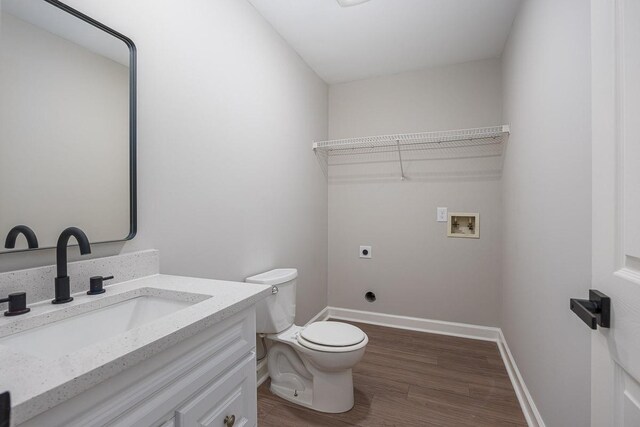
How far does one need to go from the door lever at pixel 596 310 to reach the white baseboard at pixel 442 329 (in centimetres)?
131

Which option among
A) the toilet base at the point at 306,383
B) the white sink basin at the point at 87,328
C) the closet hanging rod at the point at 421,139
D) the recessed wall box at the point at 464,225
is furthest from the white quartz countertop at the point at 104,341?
the recessed wall box at the point at 464,225

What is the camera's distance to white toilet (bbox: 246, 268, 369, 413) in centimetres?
165

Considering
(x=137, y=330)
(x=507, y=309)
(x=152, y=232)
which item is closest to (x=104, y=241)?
(x=152, y=232)

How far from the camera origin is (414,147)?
2807mm

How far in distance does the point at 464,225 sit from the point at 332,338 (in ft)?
5.52

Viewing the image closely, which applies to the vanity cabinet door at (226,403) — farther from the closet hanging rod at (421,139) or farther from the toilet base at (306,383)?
the closet hanging rod at (421,139)

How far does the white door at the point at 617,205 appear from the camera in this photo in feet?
1.88

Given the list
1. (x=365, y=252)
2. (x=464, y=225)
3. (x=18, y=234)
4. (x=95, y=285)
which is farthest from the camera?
(x=365, y=252)

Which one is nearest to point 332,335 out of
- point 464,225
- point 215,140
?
point 215,140

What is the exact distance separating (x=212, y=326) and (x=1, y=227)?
0.65 m

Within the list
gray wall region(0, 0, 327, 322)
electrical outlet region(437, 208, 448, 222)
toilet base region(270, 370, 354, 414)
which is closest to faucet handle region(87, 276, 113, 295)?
gray wall region(0, 0, 327, 322)

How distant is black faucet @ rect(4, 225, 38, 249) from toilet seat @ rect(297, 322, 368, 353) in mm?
1284

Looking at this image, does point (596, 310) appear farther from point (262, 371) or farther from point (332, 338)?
point (262, 371)

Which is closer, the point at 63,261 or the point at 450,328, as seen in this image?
the point at 63,261
